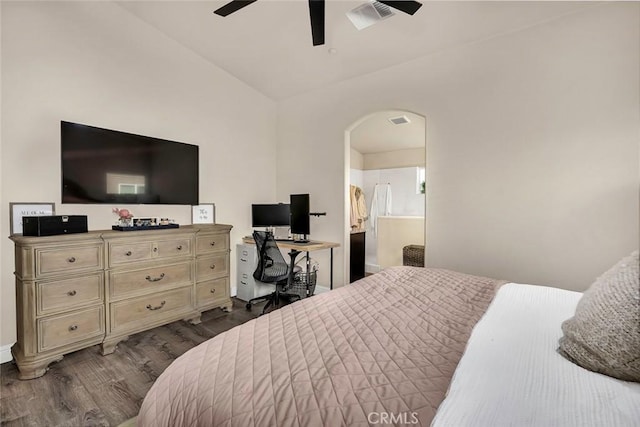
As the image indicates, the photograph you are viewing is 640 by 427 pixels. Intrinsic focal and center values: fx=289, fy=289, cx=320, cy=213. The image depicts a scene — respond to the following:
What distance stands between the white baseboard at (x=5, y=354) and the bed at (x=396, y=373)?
2.04 meters

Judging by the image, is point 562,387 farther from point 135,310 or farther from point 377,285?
point 135,310

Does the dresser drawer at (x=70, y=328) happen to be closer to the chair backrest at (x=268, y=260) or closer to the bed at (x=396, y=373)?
the chair backrest at (x=268, y=260)

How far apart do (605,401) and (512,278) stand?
101cm

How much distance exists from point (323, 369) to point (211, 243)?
7.58 ft

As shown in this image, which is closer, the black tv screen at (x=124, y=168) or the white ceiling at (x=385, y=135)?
the black tv screen at (x=124, y=168)

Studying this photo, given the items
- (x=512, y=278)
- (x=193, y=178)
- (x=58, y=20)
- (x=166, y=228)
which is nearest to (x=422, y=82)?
(x=512, y=278)

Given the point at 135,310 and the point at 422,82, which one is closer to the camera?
the point at 135,310

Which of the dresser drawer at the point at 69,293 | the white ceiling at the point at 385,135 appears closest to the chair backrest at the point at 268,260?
the dresser drawer at the point at 69,293

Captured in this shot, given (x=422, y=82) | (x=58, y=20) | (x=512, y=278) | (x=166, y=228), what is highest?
(x=58, y=20)

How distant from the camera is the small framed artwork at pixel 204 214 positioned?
3.12m

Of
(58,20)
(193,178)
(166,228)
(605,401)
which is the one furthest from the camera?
(193,178)

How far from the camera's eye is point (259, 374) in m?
0.85

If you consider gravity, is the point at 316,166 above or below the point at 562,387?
above

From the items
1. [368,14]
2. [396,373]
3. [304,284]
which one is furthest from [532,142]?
[304,284]
